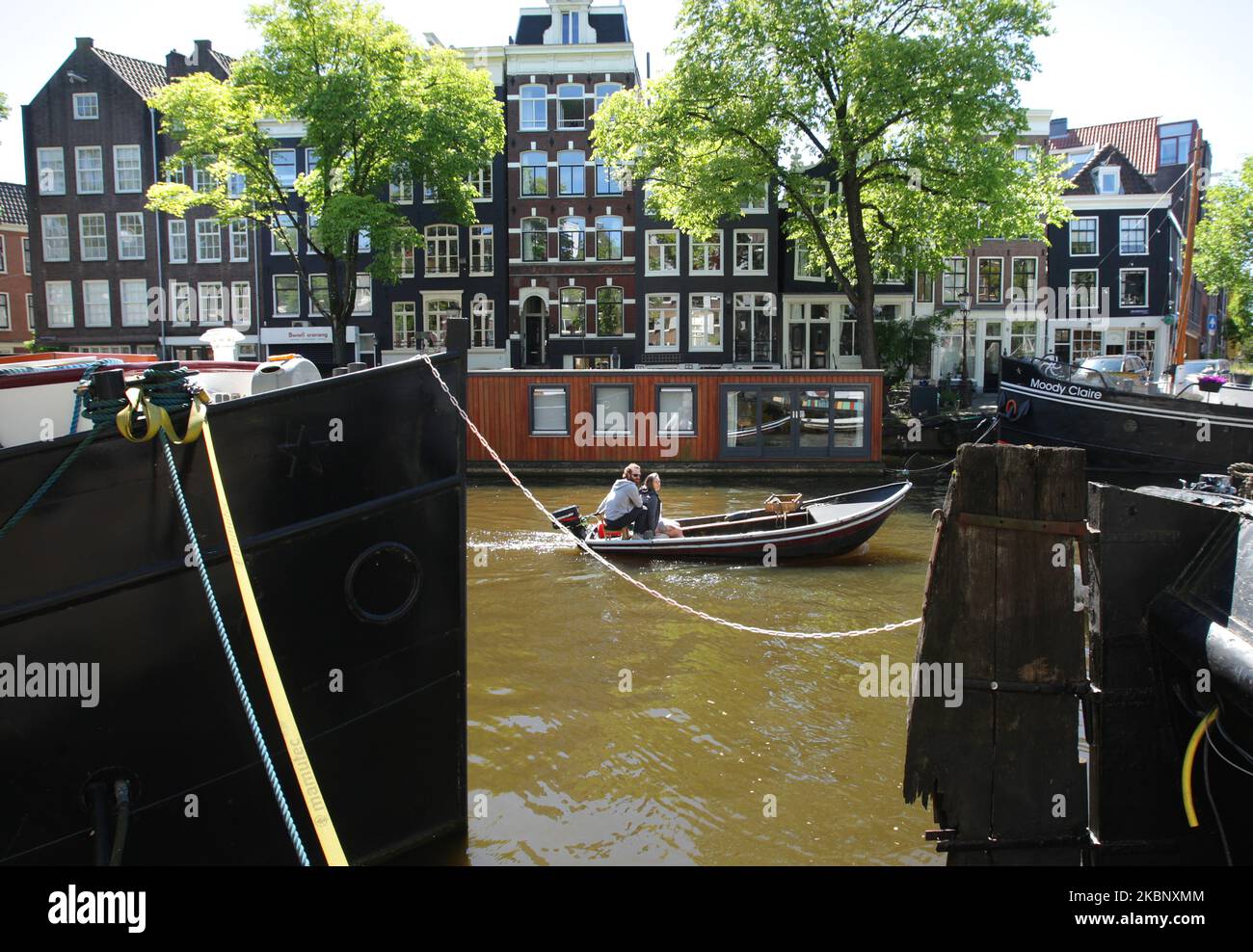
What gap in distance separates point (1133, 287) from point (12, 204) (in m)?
52.7

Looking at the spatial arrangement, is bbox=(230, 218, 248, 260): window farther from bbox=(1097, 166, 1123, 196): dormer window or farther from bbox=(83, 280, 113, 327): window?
bbox=(1097, 166, 1123, 196): dormer window

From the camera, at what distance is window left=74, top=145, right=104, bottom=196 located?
38.8 m

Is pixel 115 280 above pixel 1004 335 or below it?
above

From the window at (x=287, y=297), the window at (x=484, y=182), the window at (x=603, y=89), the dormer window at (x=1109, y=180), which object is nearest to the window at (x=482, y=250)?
the window at (x=484, y=182)

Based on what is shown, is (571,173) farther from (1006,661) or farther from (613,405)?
(1006,661)

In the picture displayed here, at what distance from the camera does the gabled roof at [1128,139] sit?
44.2m

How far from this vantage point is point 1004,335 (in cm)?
3816

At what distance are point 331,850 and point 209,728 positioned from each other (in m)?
1.39

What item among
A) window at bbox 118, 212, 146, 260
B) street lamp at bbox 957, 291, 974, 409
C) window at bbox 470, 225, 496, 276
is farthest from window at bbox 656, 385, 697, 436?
window at bbox 118, 212, 146, 260

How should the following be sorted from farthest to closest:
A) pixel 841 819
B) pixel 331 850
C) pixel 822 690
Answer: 1. pixel 822 690
2. pixel 841 819
3. pixel 331 850

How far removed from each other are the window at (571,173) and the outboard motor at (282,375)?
32.5 m

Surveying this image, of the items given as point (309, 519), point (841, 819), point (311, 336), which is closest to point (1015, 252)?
point (311, 336)

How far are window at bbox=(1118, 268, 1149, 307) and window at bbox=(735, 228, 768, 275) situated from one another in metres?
15.0

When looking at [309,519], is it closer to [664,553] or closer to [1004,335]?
[664,553]
